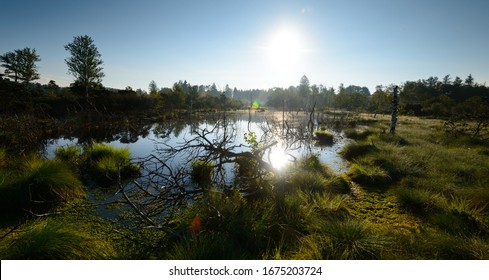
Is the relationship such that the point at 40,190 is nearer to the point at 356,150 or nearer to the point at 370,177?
the point at 370,177

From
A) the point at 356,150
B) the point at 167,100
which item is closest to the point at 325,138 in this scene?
the point at 356,150

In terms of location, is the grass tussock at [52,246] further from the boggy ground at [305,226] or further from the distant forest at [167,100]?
the distant forest at [167,100]

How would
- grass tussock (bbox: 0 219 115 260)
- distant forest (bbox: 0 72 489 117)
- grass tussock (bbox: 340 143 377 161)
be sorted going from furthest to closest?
distant forest (bbox: 0 72 489 117)
grass tussock (bbox: 340 143 377 161)
grass tussock (bbox: 0 219 115 260)

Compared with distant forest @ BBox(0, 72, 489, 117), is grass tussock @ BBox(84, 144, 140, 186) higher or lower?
lower

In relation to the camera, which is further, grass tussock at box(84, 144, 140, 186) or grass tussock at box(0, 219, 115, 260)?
grass tussock at box(84, 144, 140, 186)

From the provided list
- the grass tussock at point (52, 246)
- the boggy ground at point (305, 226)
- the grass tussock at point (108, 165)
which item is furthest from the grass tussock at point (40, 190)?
the grass tussock at point (52, 246)

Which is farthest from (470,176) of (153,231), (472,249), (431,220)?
(153,231)

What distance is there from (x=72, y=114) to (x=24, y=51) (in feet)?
102

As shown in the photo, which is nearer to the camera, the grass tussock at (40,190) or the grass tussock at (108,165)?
the grass tussock at (40,190)

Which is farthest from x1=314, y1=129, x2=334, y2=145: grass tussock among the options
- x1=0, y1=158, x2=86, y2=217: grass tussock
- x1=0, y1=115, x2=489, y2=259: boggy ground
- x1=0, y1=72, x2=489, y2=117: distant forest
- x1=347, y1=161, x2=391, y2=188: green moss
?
x1=0, y1=158, x2=86, y2=217: grass tussock

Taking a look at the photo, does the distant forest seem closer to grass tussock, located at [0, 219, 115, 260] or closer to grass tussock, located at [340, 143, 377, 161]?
grass tussock, located at [340, 143, 377, 161]

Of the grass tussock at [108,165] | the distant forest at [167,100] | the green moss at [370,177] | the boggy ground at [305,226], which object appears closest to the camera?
the boggy ground at [305,226]

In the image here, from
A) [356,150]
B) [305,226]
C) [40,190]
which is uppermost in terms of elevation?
[356,150]

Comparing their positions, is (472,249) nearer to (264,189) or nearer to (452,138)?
(264,189)
